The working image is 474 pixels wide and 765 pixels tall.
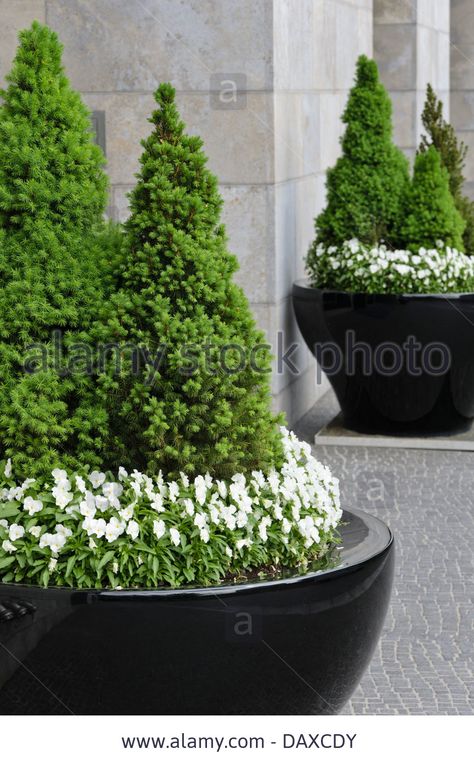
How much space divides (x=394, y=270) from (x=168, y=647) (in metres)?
5.40

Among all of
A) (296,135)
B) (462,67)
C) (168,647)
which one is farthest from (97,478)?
(462,67)

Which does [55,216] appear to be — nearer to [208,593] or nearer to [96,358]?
[96,358]

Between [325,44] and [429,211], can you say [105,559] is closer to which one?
[429,211]

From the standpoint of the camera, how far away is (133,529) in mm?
3490

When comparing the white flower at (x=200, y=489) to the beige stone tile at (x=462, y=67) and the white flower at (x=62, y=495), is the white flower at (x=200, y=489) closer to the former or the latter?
the white flower at (x=62, y=495)

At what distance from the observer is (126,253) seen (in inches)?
152

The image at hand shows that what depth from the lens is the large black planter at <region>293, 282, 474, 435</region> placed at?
8086 millimetres

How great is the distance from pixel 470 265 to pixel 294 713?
5622mm

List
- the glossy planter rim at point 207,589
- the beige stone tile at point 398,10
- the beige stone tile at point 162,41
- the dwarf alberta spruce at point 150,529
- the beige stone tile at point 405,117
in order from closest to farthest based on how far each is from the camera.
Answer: the glossy planter rim at point 207,589, the dwarf alberta spruce at point 150,529, the beige stone tile at point 162,41, the beige stone tile at point 398,10, the beige stone tile at point 405,117

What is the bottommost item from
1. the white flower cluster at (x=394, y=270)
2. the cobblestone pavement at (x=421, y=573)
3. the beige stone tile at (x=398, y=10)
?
the cobblestone pavement at (x=421, y=573)

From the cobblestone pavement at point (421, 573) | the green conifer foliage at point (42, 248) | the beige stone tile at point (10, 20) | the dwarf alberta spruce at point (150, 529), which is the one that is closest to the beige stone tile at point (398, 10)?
the beige stone tile at point (10, 20)

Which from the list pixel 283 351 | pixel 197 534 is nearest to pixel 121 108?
pixel 283 351

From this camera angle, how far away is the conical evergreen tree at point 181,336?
3.72 m

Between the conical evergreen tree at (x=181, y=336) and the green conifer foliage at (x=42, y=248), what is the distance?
151mm
